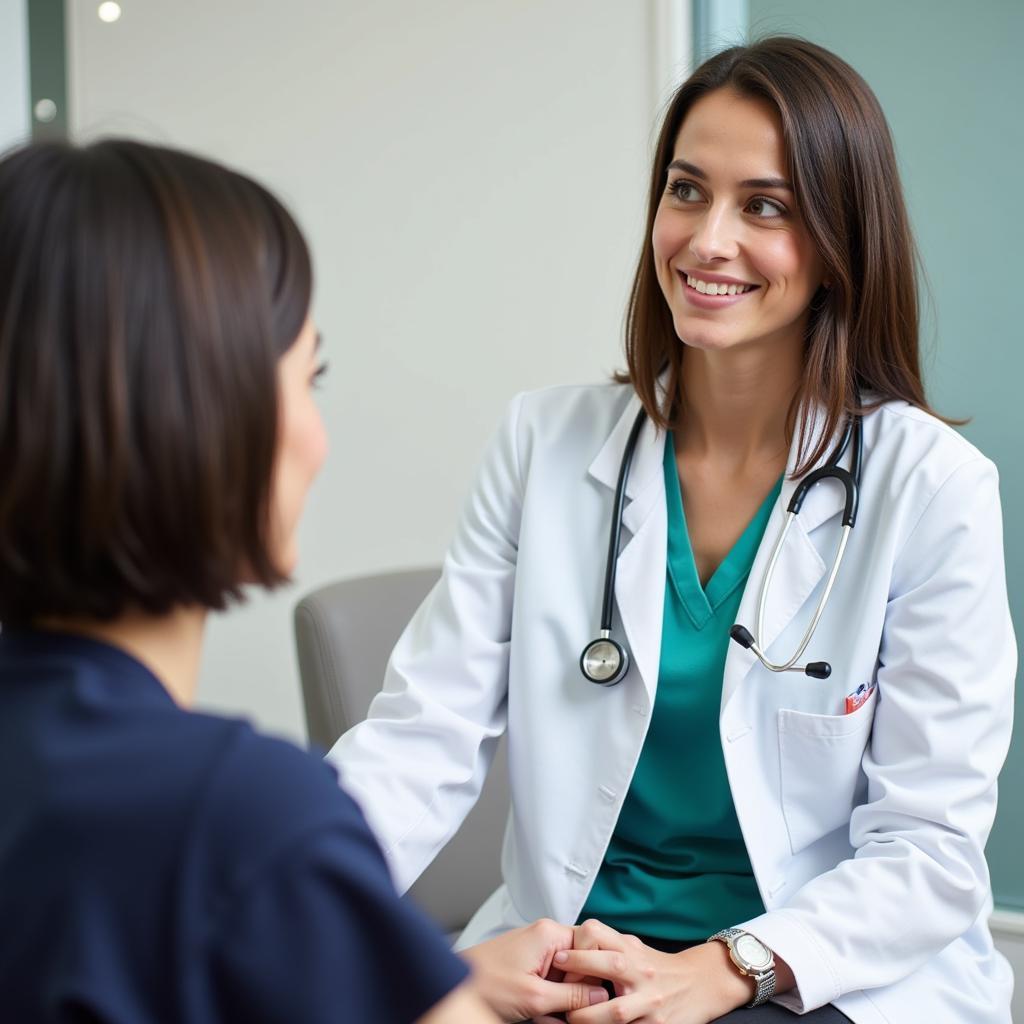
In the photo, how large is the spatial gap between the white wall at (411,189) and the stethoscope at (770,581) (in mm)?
1053

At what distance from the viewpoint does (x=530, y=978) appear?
3.82 ft

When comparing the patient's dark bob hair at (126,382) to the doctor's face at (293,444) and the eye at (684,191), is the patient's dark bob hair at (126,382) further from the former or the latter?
the eye at (684,191)

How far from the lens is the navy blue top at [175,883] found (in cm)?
55

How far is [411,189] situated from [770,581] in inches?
60.6

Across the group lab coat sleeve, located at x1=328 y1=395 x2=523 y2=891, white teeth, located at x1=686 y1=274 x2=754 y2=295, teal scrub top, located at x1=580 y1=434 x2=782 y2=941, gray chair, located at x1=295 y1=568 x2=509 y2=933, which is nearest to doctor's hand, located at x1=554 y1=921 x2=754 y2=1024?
teal scrub top, located at x1=580 y1=434 x2=782 y2=941

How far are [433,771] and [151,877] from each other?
802 mm

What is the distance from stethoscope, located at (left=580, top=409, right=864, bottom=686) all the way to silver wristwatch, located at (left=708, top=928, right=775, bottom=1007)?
26 cm

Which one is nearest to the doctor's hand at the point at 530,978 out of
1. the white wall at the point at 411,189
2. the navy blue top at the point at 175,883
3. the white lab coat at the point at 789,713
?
the white lab coat at the point at 789,713

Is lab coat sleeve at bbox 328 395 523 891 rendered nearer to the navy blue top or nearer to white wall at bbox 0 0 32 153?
the navy blue top

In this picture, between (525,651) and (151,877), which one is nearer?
(151,877)

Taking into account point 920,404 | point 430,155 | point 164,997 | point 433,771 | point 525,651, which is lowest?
point 433,771

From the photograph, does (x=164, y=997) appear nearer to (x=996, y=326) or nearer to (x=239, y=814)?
(x=239, y=814)

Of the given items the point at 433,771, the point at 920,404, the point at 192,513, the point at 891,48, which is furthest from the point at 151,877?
the point at 891,48

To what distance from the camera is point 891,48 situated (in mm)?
1998
